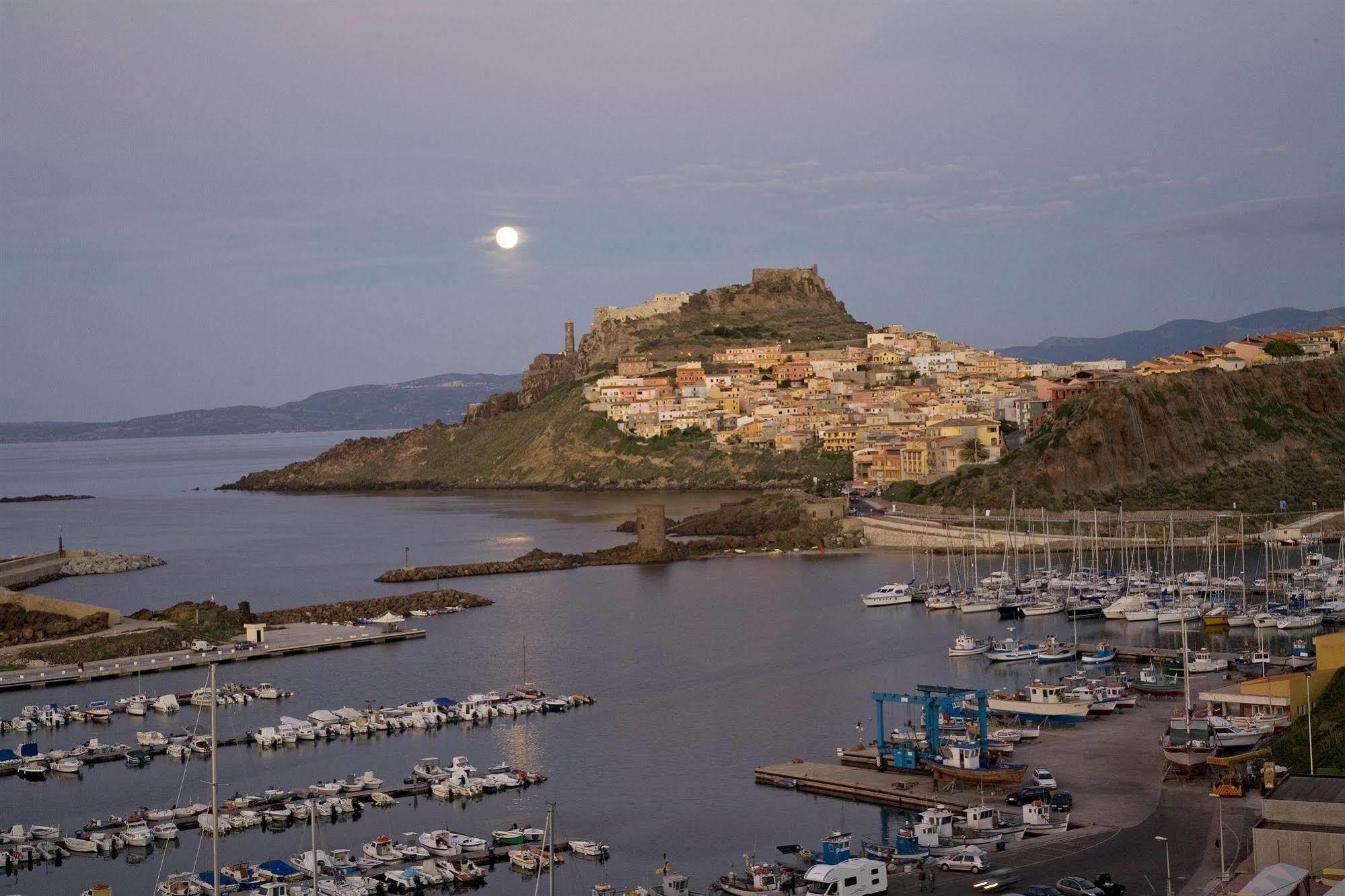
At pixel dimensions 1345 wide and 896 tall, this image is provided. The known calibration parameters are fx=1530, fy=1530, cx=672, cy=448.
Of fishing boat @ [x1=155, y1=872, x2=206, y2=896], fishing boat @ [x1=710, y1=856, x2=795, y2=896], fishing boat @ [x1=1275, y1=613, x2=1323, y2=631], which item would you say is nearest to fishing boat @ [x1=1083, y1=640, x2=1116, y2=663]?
fishing boat @ [x1=1275, y1=613, x2=1323, y2=631]

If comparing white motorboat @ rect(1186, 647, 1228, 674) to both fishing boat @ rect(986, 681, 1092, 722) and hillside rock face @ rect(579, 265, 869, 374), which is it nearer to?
fishing boat @ rect(986, 681, 1092, 722)

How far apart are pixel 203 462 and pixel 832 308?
61.9m

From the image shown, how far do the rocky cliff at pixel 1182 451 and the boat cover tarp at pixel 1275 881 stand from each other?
33408 millimetres

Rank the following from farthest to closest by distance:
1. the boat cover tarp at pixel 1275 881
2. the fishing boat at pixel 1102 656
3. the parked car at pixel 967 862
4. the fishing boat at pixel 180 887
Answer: the fishing boat at pixel 1102 656 → the fishing boat at pixel 180 887 → the parked car at pixel 967 862 → the boat cover tarp at pixel 1275 881

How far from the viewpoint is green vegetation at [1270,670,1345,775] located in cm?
1412

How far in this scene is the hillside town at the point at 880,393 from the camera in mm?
55156

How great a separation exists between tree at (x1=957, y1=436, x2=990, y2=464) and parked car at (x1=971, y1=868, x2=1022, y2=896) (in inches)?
1507

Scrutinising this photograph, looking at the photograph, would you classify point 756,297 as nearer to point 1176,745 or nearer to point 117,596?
point 117,596

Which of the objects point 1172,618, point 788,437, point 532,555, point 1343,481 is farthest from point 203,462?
point 1172,618

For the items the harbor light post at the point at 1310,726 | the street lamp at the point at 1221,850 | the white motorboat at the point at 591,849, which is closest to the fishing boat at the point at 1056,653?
the harbor light post at the point at 1310,726

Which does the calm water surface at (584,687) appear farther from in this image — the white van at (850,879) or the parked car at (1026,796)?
the white van at (850,879)

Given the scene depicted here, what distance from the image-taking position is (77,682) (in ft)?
85.9

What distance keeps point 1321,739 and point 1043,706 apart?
5.50 metres

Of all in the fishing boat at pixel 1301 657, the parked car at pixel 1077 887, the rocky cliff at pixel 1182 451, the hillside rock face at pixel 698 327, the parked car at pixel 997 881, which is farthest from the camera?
the hillside rock face at pixel 698 327
